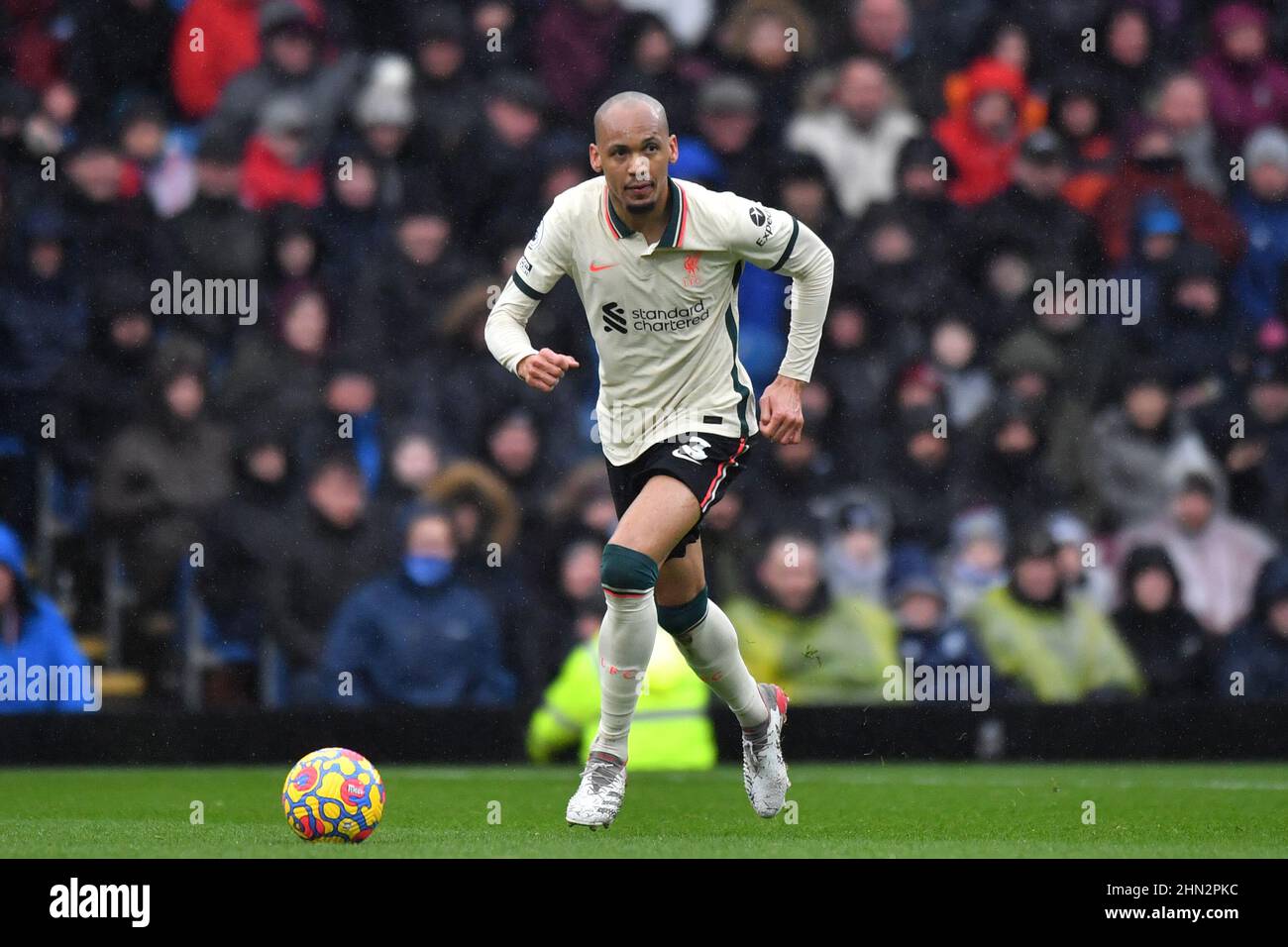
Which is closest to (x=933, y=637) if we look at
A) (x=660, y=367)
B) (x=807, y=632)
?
(x=807, y=632)

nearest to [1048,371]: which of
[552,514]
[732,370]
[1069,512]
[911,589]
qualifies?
[1069,512]

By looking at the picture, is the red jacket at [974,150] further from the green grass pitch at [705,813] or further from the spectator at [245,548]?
the spectator at [245,548]

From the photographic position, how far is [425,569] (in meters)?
10.1

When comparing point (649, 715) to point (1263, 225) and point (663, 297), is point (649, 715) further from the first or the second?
point (1263, 225)

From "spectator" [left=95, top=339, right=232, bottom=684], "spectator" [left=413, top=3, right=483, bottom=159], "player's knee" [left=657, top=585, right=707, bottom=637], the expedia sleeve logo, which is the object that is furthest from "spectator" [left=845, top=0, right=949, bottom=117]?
"player's knee" [left=657, top=585, right=707, bottom=637]

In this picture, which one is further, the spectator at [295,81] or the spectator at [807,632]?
the spectator at [295,81]

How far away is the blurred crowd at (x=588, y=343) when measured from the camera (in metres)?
10.2

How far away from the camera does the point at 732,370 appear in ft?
23.4

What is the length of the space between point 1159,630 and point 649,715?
254 centimetres

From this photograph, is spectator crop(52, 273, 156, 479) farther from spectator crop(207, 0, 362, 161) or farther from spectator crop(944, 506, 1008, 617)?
spectator crop(944, 506, 1008, 617)

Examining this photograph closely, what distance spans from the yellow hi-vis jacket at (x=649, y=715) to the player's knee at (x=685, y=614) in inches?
116

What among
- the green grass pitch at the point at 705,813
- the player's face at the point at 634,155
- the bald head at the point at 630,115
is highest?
the bald head at the point at 630,115

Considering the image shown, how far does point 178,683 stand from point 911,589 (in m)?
3.52

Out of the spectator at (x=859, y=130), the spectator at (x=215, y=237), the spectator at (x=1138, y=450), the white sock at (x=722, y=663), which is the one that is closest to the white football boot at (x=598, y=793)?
the white sock at (x=722, y=663)
